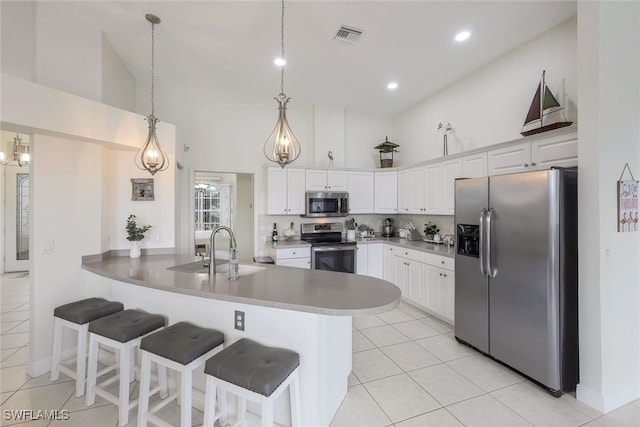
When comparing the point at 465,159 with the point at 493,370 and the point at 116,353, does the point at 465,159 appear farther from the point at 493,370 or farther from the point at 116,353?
the point at 116,353

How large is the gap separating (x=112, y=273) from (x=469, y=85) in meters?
4.90

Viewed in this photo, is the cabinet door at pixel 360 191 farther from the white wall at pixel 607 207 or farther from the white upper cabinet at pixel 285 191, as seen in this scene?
the white wall at pixel 607 207

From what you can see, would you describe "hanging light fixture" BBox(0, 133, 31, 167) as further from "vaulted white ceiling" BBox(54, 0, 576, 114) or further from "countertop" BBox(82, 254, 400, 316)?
"countertop" BBox(82, 254, 400, 316)

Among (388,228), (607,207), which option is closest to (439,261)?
(607,207)

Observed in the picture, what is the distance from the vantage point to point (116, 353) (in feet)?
8.13

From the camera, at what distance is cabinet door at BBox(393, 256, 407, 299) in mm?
4355

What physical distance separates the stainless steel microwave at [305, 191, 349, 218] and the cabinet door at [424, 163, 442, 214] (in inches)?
53.5

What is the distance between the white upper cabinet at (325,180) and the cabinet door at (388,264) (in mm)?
1334

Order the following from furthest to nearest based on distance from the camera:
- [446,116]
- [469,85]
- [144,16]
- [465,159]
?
1. [446,116]
2. [469,85]
3. [465,159]
4. [144,16]

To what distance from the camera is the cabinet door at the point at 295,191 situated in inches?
185

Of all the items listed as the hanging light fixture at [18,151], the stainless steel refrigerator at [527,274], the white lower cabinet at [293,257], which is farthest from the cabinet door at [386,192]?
the hanging light fixture at [18,151]

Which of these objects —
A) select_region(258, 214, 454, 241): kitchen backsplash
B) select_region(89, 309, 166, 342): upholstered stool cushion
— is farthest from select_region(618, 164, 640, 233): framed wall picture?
select_region(89, 309, 166, 342): upholstered stool cushion

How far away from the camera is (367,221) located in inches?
217

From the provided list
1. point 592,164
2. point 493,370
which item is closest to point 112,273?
point 493,370
